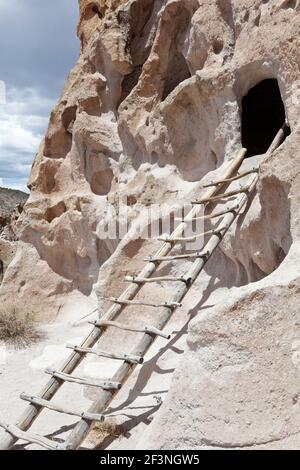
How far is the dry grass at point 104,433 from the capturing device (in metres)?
3.03

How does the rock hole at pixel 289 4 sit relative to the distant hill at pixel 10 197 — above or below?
below

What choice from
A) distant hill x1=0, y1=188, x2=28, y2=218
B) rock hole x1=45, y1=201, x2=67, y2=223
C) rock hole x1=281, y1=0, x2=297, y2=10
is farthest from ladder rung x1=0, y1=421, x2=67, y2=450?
distant hill x1=0, y1=188, x2=28, y2=218

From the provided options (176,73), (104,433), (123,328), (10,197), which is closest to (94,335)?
(123,328)

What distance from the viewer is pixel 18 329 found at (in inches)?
228

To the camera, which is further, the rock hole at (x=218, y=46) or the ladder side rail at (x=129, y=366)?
the rock hole at (x=218, y=46)

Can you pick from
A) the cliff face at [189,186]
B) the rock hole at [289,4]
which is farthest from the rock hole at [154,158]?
the rock hole at [289,4]

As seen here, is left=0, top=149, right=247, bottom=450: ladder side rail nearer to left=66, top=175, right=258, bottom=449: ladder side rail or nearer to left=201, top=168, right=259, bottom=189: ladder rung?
left=201, top=168, right=259, bottom=189: ladder rung

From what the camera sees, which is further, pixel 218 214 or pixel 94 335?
pixel 218 214

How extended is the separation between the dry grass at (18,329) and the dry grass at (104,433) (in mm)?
2641

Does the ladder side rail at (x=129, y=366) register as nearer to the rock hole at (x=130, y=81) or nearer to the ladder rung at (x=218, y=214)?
the ladder rung at (x=218, y=214)

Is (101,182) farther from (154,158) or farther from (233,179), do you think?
(233,179)

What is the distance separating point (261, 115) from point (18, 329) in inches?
149
